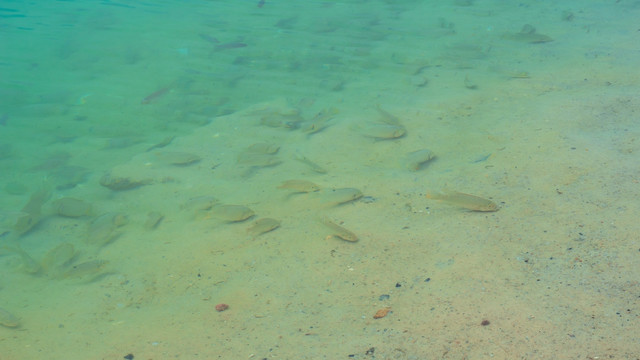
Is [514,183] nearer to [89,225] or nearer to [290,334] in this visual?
[290,334]

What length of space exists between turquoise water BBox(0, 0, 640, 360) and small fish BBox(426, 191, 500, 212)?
1.0 inches

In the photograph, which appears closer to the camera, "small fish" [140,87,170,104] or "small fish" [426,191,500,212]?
"small fish" [426,191,500,212]

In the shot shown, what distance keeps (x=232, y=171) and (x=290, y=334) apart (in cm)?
297

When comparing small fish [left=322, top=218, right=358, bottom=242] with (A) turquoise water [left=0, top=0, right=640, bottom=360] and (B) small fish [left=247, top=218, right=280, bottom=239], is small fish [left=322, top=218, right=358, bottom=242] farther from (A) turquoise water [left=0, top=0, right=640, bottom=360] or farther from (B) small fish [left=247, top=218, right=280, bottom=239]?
(B) small fish [left=247, top=218, right=280, bottom=239]

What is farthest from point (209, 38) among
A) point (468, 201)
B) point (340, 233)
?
point (468, 201)

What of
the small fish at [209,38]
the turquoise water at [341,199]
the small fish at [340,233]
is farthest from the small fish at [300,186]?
the small fish at [209,38]

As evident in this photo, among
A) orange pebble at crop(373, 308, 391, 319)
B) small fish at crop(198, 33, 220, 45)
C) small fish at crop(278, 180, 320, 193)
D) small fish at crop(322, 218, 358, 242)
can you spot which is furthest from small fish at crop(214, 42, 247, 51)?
orange pebble at crop(373, 308, 391, 319)

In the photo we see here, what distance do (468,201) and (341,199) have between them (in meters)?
1.18

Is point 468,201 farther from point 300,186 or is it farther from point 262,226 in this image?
point 262,226

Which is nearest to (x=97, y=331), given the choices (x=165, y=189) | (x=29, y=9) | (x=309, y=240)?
(x=309, y=240)

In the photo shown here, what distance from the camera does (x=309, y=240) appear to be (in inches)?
149

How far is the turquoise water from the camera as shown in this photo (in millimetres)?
2846

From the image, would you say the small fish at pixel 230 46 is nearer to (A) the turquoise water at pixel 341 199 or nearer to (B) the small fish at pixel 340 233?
(A) the turquoise water at pixel 341 199

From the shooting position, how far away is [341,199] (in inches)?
167
